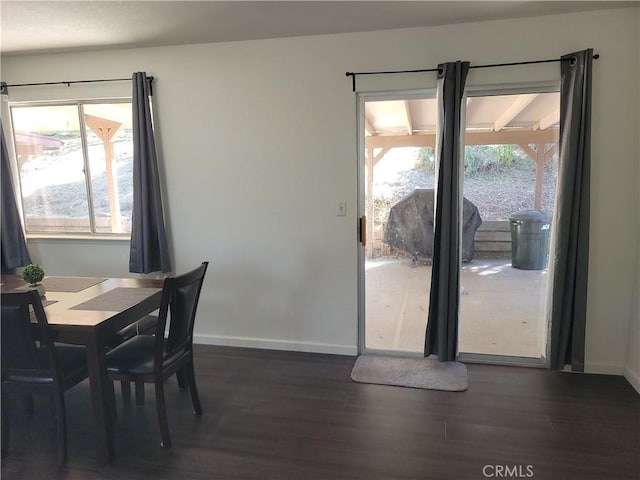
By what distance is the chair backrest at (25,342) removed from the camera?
5.97ft

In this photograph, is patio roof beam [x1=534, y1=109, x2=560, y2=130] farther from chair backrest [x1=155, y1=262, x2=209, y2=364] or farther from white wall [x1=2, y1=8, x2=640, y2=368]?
chair backrest [x1=155, y1=262, x2=209, y2=364]

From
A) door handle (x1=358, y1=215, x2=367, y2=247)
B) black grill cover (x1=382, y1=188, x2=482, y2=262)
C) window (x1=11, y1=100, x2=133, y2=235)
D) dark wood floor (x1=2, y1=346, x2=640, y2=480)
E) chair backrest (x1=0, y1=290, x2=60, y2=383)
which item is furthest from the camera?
window (x1=11, y1=100, x2=133, y2=235)

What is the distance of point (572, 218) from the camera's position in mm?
2670

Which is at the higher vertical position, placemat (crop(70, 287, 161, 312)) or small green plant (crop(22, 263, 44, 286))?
Result: small green plant (crop(22, 263, 44, 286))

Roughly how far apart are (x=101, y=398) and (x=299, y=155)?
81.1 inches

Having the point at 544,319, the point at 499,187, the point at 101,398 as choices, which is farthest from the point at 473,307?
the point at 101,398

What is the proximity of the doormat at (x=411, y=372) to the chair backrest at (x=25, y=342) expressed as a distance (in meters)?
1.85

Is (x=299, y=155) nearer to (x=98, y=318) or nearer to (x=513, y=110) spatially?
(x=513, y=110)

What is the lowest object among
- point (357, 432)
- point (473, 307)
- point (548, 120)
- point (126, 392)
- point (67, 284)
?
point (357, 432)

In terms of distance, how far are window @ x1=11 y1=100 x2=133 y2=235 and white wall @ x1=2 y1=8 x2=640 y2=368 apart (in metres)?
0.21

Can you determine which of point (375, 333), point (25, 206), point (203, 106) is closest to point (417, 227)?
point (375, 333)

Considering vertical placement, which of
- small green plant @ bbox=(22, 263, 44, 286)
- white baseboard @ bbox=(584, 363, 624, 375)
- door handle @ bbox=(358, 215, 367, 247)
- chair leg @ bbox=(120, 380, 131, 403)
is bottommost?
white baseboard @ bbox=(584, 363, 624, 375)

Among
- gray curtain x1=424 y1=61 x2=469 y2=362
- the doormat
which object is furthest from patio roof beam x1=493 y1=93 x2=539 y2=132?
the doormat

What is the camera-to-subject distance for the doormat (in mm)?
2736
